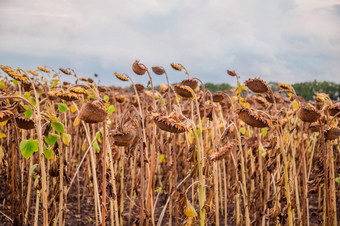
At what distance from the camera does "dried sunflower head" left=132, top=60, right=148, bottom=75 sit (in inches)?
91.3

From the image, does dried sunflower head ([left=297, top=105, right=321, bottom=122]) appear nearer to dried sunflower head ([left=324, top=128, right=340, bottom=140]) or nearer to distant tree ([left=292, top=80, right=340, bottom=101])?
dried sunflower head ([left=324, top=128, right=340, bottom=140])

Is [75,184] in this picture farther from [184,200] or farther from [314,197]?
[314,197]

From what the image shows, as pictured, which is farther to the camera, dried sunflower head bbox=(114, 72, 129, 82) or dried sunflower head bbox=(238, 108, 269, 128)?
dried sunflower head bbox=(114, 72, 129, 82)

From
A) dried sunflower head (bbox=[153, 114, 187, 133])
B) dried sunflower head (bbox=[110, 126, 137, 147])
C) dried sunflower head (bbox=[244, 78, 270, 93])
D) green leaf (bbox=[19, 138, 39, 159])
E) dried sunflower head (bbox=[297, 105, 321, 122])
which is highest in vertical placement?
dried sunflower head (bbox=[244, 78, 270, 93])

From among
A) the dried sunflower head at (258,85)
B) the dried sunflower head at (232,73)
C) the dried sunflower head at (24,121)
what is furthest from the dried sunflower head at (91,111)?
the dried sunflower head at (232,73)

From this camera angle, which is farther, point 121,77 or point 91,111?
point 121,77

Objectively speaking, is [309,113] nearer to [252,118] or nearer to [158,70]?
[252,118]

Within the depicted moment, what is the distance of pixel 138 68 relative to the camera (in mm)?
2336

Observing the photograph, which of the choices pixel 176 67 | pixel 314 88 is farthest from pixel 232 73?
pixel 314 88

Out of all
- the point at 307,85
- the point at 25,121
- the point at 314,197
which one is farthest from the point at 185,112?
the point at 307,85

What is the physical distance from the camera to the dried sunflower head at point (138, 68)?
2.32 m

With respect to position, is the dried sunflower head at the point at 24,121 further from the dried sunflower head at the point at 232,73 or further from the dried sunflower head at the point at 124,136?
the dried sunflower head at the point at 232,73

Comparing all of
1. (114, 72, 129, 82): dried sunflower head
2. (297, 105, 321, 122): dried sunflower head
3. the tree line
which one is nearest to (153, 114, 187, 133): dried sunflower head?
(297, 105, 321, 122): dried sunflower head

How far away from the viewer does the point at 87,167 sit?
12.1 feet
